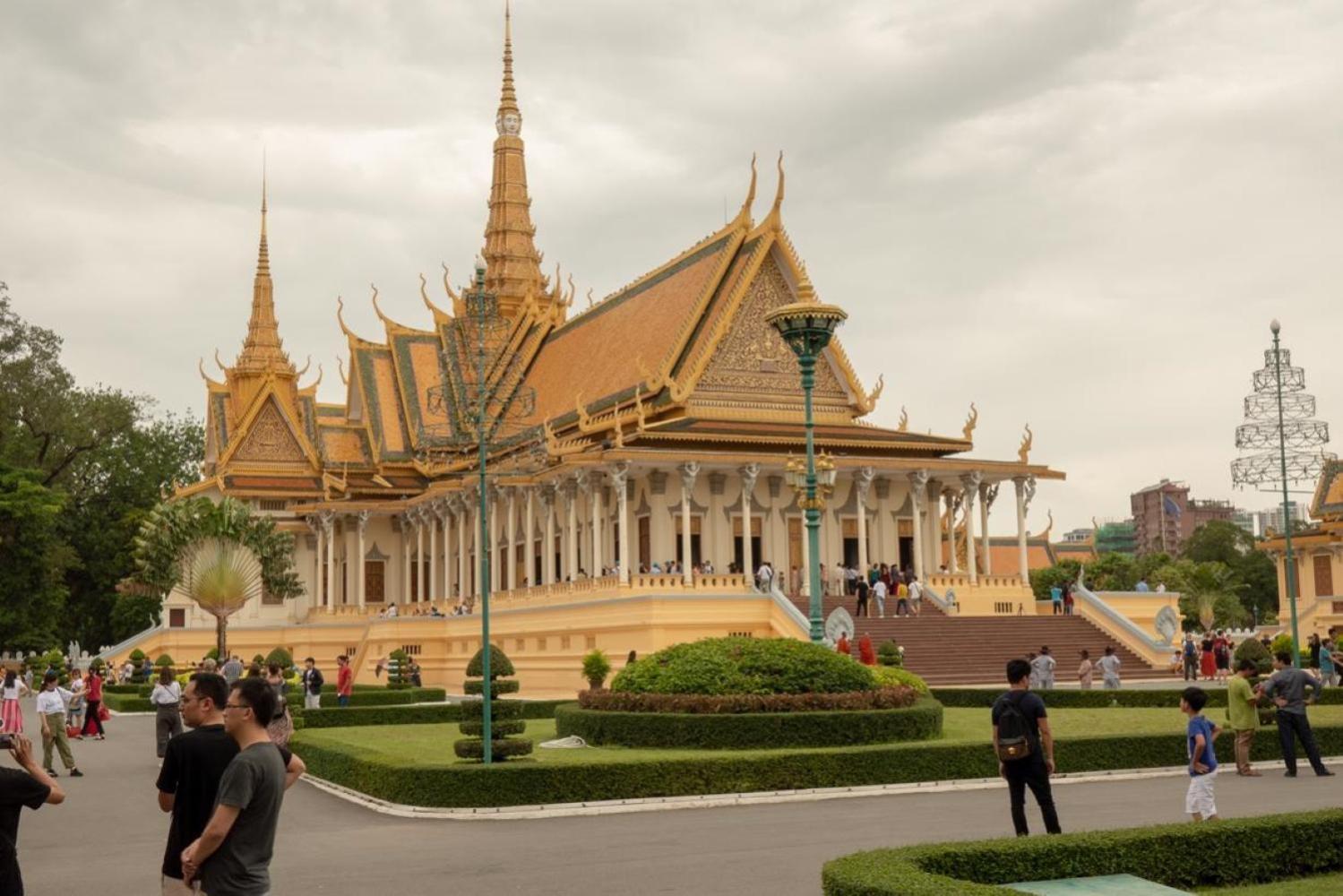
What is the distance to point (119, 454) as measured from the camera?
232 ft

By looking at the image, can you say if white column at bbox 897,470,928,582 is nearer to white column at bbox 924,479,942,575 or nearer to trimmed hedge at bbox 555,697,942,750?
white column at bbox 924,479,942,575

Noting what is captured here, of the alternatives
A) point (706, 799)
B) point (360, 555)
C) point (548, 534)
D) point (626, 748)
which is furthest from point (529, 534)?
point (706, 799)

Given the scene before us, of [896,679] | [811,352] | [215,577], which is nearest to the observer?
[896,679]

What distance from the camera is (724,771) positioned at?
635 inches

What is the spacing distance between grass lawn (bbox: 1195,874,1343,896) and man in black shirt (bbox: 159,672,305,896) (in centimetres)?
642

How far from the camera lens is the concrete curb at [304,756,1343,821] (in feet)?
49.8

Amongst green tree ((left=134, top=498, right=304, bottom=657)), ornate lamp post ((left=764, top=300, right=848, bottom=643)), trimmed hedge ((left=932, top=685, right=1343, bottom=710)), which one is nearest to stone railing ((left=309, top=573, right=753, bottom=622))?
green tree ((left=134, top=498, right=304, bottom=657))

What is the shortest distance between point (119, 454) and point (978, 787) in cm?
6097

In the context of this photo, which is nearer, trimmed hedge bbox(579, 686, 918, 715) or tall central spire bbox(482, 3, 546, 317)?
trimmed hedge bbox(579, 686, 918, 715)

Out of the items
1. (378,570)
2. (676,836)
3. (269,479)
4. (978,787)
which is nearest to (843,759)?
(978,787)

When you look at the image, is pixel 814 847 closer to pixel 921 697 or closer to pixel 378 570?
pixel 921 697

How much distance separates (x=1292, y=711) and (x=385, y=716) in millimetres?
17236

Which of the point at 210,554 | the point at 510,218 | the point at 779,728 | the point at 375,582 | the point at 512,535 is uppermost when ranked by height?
the point at 510,218

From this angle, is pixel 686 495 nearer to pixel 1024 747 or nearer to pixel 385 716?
pixel 385 716
